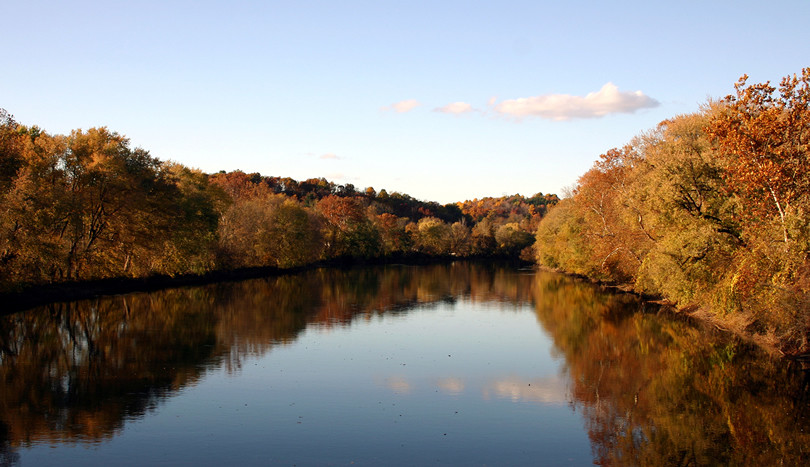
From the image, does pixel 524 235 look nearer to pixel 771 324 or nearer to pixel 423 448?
pixel 771 324

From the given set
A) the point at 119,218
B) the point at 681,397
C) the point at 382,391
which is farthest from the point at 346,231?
the point at 681,397

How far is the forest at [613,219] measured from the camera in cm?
2000

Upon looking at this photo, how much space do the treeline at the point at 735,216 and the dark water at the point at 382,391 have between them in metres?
2.21

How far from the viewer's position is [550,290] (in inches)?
1991

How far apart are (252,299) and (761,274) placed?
99.9 feet

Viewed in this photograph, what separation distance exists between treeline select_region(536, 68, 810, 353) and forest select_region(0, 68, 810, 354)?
0.07m

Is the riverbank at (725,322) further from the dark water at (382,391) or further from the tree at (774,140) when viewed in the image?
the tree at (774,140)

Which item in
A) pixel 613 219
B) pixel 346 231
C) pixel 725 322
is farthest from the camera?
pixel 346 231

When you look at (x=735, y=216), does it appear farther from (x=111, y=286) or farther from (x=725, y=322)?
(x=111, y=286)

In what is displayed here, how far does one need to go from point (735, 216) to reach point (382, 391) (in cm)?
1829

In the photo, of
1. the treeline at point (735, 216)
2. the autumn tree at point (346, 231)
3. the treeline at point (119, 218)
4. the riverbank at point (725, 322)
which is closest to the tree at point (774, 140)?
the treeline at point (735, 216)

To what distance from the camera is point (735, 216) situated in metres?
25.8

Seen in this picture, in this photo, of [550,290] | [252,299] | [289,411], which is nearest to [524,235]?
[550,290]

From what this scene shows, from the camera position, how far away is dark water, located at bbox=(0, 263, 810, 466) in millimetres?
12898
